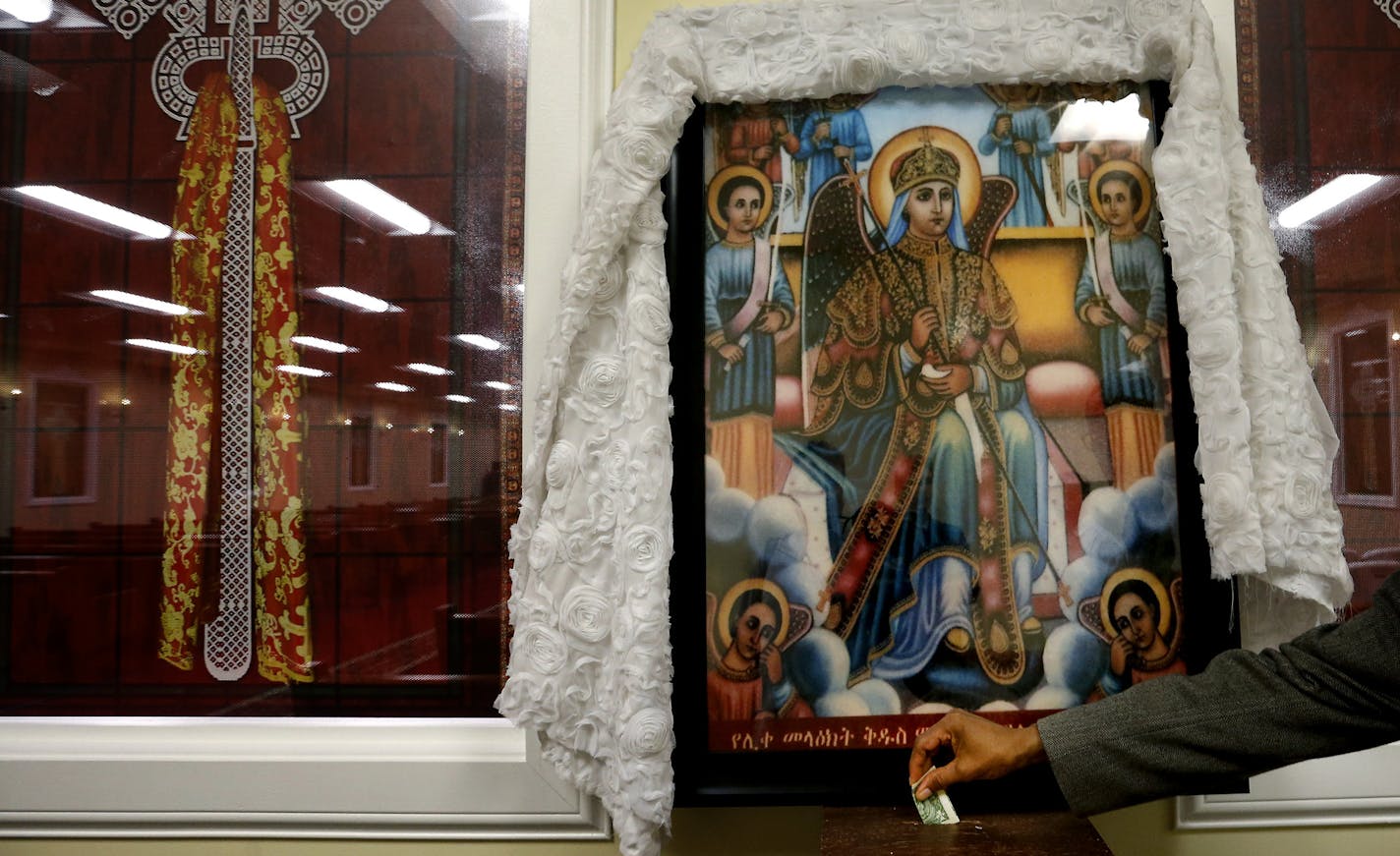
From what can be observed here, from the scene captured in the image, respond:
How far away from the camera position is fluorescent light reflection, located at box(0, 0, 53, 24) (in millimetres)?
→ 1353

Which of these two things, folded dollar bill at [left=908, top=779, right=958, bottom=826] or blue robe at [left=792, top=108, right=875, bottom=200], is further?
blue robe at [left=792, top=108, right=875, bottom=200]

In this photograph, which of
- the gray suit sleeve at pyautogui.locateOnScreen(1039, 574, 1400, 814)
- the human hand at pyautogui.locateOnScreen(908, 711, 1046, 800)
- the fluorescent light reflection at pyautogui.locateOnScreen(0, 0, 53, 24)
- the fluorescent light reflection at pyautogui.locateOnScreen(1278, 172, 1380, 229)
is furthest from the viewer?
the fluorescent light reflection at pyautogui.locateOnScreen(0, 0, 53, 24)

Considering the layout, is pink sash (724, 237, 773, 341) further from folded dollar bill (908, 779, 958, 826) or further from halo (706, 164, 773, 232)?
folded dollar bill (908, 779, 958, 826)

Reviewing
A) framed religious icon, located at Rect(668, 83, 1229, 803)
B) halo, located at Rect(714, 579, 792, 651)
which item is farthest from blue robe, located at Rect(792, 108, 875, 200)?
halo, located at Rect(714, 579, 792, 651)

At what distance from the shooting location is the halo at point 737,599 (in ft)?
3.75

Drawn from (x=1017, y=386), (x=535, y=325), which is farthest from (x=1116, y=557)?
(x=535, y=325)

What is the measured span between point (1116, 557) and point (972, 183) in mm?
570

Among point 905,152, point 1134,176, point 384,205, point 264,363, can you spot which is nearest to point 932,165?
point 905,152

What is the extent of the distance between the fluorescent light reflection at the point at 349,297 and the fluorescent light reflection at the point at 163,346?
0.73ft

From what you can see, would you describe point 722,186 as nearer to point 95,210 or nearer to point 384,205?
point 384,205

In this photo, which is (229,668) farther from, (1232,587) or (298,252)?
(1232,587)

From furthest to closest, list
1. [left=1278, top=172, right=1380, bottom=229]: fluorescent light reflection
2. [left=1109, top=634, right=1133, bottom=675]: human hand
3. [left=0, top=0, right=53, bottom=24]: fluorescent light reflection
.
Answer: [left=0, top=0, right=53, bottom=24]: fluorescent light reflection, [left=1278, top=172, right=1380, bottom=229]: fluorescent light reflection, [left=1109, top=634, right=1133, bottom=675]: human hand

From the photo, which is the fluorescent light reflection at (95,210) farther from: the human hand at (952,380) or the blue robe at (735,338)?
the human hand at (952,380)

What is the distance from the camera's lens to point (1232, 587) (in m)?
1.08
